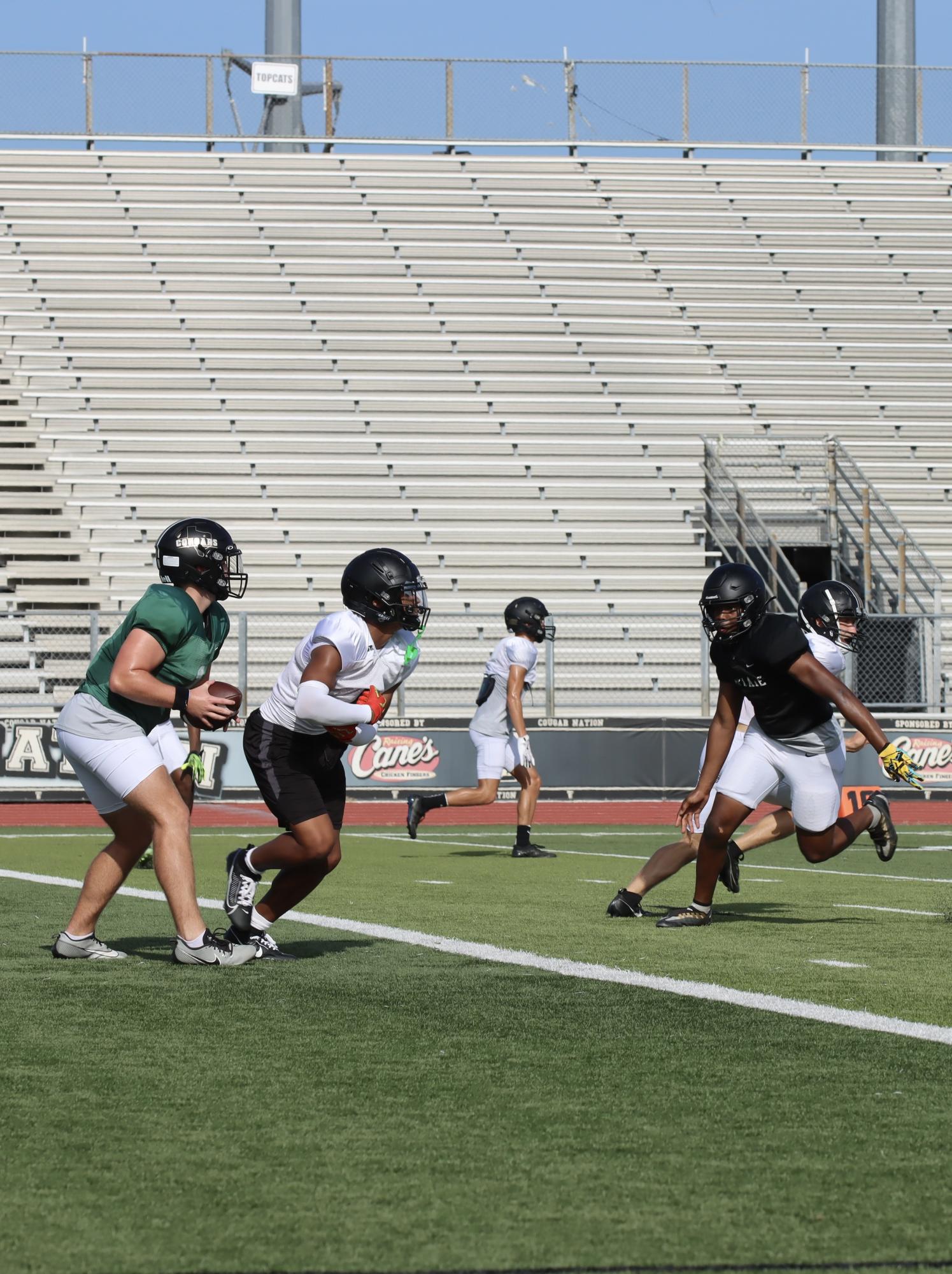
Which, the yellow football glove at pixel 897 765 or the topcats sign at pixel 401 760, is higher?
the yellow football glove at pixel 897 765

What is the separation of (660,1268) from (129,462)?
23785 mm

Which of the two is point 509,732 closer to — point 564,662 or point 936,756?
point 564,662

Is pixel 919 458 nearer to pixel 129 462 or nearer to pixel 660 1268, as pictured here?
pixel 129 462

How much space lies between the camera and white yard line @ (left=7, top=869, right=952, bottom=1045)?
5.62 meters

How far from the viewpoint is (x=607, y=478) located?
26844 mm

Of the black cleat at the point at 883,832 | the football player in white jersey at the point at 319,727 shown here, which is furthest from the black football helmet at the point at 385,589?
the black cleat at the point at 883,832

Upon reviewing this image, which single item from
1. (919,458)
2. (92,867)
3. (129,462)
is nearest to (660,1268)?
(92,867)

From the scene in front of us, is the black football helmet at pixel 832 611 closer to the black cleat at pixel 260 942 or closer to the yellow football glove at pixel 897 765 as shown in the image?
the yellow football glove at pixel 897 765

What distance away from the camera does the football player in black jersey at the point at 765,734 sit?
818 cm

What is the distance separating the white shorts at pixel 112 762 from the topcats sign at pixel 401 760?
14.5 meters

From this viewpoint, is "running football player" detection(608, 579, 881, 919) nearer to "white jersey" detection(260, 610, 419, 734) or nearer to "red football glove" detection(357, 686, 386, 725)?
"white jersey" detection(260, 610, 419, 734)

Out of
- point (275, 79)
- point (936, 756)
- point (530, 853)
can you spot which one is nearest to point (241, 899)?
point (530, 853)

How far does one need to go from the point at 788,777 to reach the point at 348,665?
9.33ft

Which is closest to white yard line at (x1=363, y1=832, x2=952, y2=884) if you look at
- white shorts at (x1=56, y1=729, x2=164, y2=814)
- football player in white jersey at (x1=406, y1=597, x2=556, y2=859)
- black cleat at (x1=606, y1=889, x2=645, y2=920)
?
football player in white jersey at (x1=406, y1=597, x2=556, y2=859)
